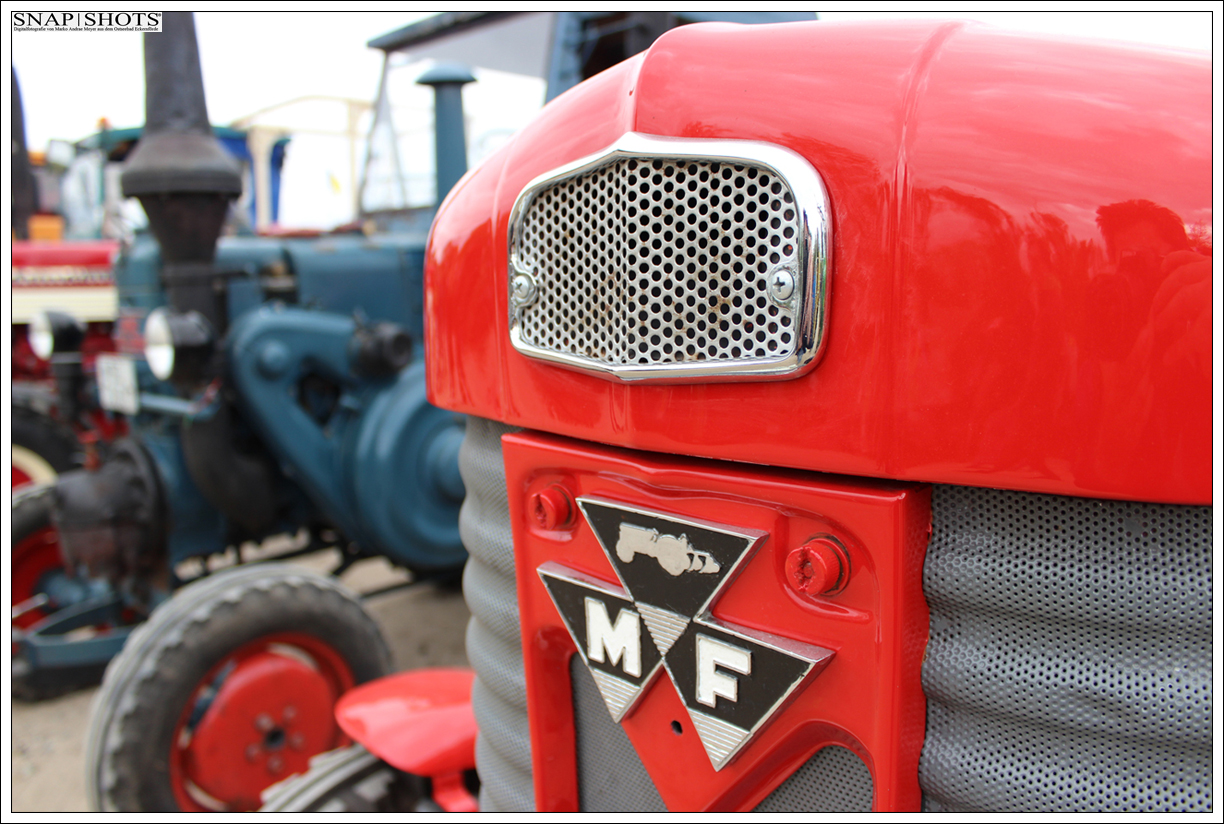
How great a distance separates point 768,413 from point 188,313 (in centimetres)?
268

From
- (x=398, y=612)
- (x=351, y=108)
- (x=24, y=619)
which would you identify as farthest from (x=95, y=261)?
(x=398, y=612)

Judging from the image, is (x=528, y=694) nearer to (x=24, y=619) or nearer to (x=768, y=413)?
(x=768, y=413)

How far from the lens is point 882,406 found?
0.71m

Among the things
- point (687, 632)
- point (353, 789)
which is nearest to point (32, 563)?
point (353, 789)

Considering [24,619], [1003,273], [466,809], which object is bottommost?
[24,619]

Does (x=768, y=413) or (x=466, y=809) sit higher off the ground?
(x=768, y=413)

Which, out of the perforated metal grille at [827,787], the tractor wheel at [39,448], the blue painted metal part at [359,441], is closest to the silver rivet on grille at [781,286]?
the perforated metal grille at [827,787]

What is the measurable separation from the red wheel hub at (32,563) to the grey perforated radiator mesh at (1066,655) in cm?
377

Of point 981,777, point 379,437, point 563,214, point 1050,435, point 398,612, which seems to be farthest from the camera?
point 398,612

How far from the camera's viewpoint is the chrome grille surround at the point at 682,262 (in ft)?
2.37

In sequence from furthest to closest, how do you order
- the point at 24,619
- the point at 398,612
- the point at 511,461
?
1. the point at 398,612
2. the point at 24,619
3. the point at 511,461

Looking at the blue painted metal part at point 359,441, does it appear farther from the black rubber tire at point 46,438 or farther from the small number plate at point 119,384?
the black rubber tire at point 46,438

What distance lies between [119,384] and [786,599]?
3.09m

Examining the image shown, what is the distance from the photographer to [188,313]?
9.67 ft
